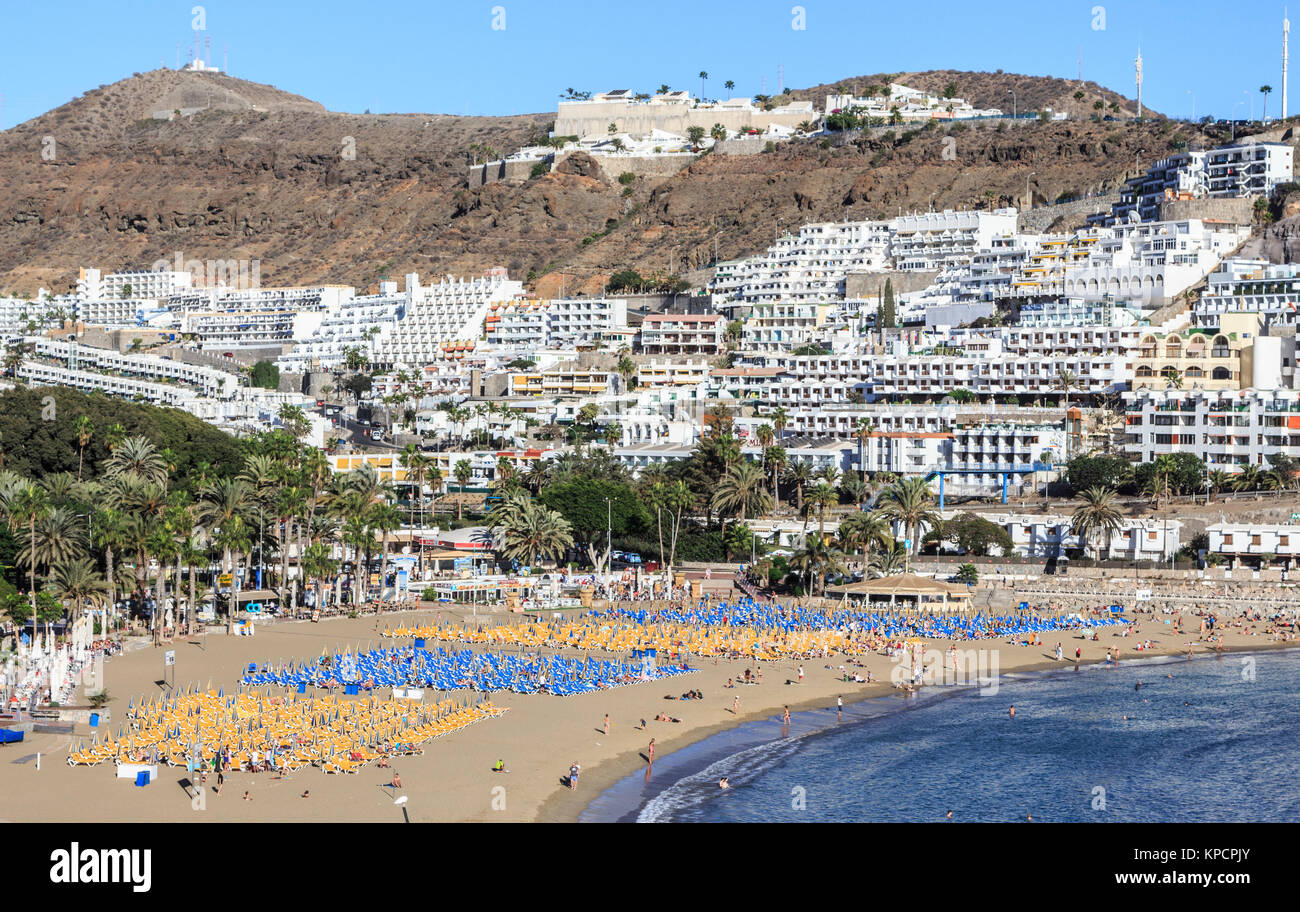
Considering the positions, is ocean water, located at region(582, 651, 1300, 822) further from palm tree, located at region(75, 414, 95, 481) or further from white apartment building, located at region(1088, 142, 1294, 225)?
white apartment building, located at region(1088, 142, 1294, 225)

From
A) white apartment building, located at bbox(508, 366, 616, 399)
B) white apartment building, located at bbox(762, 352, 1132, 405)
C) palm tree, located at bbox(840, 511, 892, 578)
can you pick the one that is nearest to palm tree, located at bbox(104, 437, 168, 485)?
palm tree, located at bbox(840, 511, 892, 578)

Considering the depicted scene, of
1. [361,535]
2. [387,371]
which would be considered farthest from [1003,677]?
[387,371]

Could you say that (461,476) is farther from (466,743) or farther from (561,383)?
(466,743)

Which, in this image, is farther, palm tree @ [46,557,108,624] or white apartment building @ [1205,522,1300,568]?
white apartment building @ [1205,522,1300,568]

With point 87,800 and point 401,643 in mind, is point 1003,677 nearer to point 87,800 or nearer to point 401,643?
point 401,643

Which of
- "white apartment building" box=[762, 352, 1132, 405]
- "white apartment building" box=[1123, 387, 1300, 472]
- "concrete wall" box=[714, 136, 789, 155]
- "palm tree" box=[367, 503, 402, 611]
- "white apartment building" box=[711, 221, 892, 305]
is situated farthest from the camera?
"concrete wall" box=[714, 136, 789, 155]

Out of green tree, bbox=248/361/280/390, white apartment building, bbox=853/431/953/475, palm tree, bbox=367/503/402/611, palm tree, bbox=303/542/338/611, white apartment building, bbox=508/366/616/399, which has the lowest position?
palm tree, bbox=303/542/338/611
